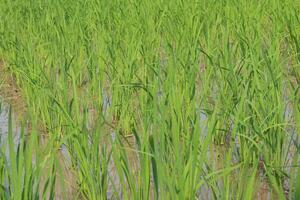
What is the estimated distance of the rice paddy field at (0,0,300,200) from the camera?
1.50m

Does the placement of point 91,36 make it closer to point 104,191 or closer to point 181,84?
point 181,84

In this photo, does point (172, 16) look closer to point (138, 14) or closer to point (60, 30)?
point (138, 14)

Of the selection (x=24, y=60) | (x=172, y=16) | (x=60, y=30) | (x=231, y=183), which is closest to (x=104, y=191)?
(x=231, y=183)

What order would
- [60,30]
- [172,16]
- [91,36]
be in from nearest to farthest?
[60,30] < [172,16] < [91,36]

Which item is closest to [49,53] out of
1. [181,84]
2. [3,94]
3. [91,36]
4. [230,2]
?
[3,94]

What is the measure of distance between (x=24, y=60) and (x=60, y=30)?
51 cm

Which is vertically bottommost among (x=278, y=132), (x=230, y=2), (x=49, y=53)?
(x=278, y=132)

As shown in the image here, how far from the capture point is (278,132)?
1.90 m

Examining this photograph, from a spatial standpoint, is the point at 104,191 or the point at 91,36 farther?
the point at 91,36

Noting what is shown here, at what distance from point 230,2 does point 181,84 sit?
1.88 m

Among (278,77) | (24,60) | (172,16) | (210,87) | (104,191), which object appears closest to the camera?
(104,191)

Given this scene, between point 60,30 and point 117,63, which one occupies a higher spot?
point 60,30

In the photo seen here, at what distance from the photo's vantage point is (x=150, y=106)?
2.03 meters

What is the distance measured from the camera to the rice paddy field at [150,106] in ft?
4.93
